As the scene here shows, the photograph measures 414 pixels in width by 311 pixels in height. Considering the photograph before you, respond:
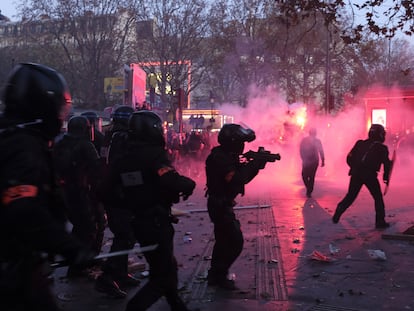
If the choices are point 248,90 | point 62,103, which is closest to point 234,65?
point 248,90

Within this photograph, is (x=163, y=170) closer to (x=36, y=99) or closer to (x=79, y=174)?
(x=36, y=99)

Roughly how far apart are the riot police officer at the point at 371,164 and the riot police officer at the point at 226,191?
368 centimetres

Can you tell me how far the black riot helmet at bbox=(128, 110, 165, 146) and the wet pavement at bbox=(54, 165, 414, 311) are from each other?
1578 mm

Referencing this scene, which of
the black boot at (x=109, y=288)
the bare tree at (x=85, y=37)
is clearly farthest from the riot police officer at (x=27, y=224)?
the bare tree at (x=85, y=37)

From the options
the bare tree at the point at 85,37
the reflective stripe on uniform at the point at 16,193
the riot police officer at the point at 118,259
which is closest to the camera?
the reflective stripe on uniform at the point at 16,193

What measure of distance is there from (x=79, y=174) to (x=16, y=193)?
332 cm

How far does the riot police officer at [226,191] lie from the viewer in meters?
5.08

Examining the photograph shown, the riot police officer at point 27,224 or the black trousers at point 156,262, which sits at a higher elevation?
the riot police officer at point 27,224

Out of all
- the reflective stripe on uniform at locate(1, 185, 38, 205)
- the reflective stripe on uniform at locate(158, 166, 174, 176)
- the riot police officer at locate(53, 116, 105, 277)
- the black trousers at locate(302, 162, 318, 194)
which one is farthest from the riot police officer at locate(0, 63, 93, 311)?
the black trousers at locate(302, 162, 318, 194)

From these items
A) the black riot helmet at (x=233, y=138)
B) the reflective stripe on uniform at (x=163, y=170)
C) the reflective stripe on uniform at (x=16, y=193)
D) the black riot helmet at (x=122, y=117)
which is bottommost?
the reflective stripe on uniform at (x=163, y=170)

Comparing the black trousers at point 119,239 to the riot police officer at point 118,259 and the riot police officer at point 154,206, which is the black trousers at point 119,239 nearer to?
the riot police officer at point 118,259

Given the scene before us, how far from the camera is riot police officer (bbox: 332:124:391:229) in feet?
27.2

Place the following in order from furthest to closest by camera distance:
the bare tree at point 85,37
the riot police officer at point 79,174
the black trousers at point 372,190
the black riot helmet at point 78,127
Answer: the bare tree at point 85,37 < the black trousers at point 372,190 < the black riot helmet at point 78,127 < the riot police officer at point 79,174

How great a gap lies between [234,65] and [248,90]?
2.26 metres
